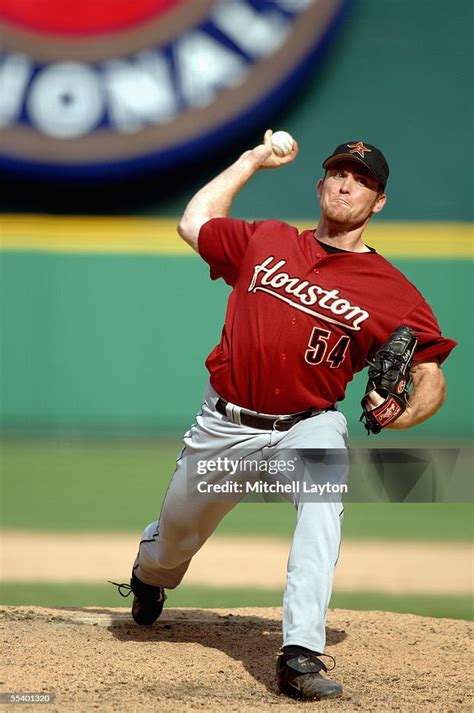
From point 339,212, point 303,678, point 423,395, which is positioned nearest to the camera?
point 303,678

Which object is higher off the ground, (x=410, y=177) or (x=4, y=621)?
(x=410, y=177)

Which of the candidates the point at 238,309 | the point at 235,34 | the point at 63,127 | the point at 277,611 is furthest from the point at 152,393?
the point at 238,309

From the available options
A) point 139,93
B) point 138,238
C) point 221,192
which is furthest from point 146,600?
point 139,93

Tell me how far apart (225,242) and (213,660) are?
1.32m

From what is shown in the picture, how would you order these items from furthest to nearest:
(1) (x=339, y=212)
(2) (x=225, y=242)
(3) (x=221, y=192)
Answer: (3) (x=221, y=192)
(2) (x=225, y=242)
(1) (x=339, y=212)

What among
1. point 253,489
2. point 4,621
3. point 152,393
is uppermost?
point 152,393

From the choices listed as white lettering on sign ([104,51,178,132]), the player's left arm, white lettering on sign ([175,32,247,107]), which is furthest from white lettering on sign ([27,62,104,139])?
the player's left arm

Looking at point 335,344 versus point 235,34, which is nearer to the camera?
point 335,344

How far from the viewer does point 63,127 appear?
33.0 ft

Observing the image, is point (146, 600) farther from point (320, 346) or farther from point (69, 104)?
point (69, 104)

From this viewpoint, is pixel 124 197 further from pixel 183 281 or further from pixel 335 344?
pixel 335 344

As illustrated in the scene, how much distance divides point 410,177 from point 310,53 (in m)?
1.47

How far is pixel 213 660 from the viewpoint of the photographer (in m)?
3.38

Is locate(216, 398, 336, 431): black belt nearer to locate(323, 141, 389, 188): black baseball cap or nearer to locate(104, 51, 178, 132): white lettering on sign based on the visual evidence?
locate(323, 141, 389, 188): black baseball cap
